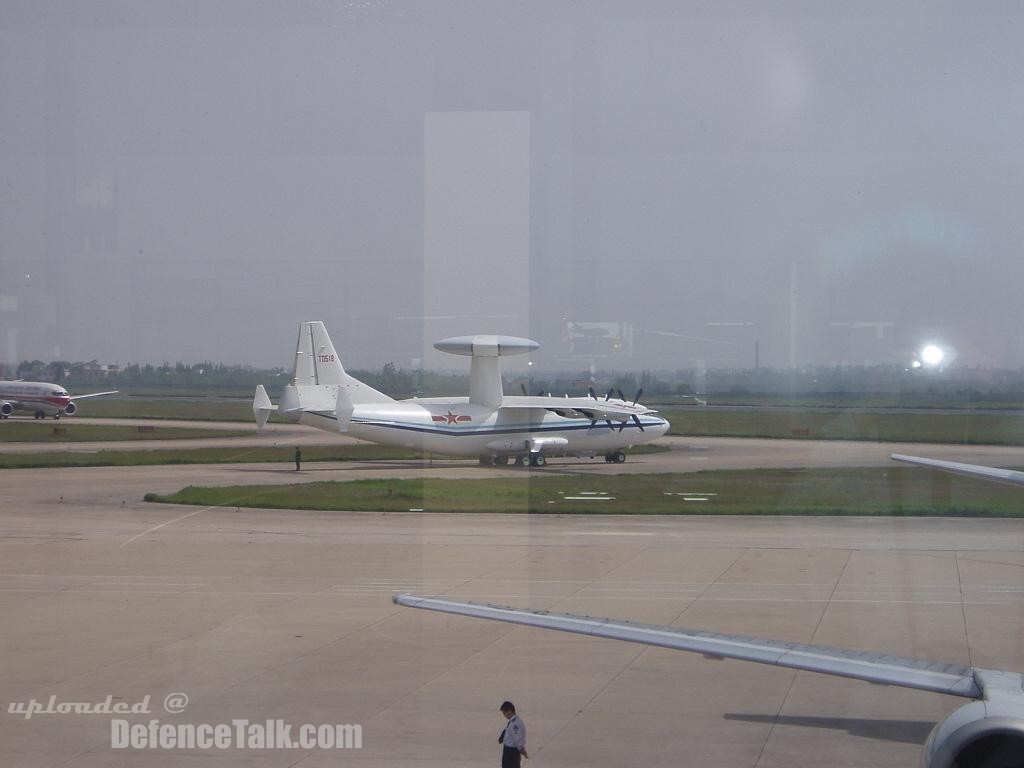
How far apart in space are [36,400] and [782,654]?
54465 mm

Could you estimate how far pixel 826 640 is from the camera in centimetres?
1245

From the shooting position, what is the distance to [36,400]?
54.2 metres

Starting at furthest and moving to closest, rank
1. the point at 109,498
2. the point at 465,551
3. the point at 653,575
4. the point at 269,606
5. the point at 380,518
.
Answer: the point at 109,498
the point at 380,518
the point at 465,551
the point at 653,575
the point at 269,606

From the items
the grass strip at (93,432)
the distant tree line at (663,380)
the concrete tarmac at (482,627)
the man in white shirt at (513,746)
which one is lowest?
the grass strip at (93,432)

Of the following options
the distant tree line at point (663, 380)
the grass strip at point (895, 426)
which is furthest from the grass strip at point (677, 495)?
the distant tree line at point (663, 380)

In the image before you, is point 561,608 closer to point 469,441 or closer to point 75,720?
point 75,720

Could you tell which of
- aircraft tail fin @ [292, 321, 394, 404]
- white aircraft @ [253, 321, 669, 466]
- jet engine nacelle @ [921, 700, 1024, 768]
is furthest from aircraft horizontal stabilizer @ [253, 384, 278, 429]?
jet engine nacelle @ [921, 700, 1024, 768]

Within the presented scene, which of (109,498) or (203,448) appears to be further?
(203,448)

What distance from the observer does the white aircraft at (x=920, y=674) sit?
572 centimetres

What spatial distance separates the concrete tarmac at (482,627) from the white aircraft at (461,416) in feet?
42.2

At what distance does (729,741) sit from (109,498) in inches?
987

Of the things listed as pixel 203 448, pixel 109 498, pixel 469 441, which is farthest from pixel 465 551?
pixel 203 448

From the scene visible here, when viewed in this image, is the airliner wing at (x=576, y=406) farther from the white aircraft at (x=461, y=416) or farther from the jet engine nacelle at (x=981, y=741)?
the jet engine nacelle at (x=981, y=741)

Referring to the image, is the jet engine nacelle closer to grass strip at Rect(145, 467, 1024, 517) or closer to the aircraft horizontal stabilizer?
grass strip at Rect(145, 467, 1024, 517)
